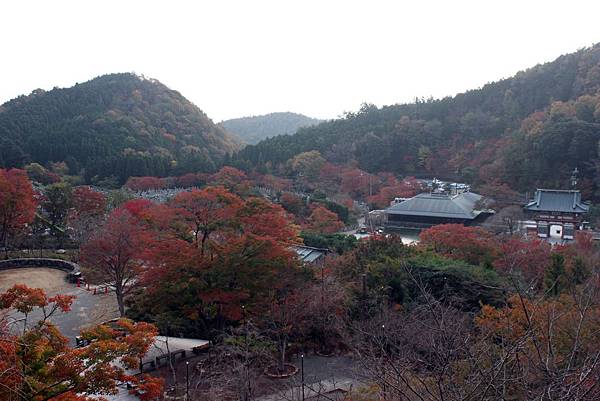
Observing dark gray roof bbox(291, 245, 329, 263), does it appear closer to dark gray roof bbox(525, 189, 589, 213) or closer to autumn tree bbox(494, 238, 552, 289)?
autumn tree bbox(494, 238, 552, 289)

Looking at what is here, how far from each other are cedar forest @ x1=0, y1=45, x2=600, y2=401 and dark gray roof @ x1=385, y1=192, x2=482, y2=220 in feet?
6.82

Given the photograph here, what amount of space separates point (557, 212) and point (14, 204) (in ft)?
90.6

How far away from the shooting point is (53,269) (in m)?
22.0

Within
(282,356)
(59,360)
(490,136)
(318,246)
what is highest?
(490,136)

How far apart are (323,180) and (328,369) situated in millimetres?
31497

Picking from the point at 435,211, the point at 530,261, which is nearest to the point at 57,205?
the point at 435,211

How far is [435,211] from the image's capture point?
31266 mm

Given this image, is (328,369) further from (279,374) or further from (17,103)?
(17,103)

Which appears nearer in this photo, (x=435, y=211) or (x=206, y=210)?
(x=206, y=210)

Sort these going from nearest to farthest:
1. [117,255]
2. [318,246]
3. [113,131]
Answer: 1. [117,255]
2. [318,246]
3. [113,131]

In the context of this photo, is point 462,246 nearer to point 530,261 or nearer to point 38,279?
point 530,261

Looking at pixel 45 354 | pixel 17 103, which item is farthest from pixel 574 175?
pixel 17 103

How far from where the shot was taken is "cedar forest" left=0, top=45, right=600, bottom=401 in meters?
6.55

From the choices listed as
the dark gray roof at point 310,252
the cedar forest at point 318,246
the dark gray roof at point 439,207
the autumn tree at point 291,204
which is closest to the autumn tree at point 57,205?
the cedar forest at point 318,246
